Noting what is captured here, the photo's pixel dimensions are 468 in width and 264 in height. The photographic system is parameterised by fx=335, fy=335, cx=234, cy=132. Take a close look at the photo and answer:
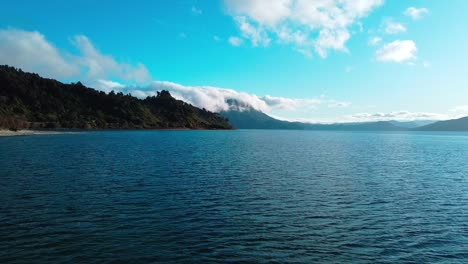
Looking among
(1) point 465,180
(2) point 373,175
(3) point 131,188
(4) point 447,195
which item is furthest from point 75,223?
(1) point 465,180

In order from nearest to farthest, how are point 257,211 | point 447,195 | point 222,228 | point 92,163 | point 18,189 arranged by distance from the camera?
point 222,228 → point 257,211 → point 18,189 → point 447,195 → point 92,163

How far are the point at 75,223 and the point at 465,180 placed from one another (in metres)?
67.9

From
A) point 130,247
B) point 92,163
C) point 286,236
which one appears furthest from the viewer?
point 92,163

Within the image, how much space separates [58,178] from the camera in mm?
56094

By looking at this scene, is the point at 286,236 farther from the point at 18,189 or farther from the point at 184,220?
the point at 18,189

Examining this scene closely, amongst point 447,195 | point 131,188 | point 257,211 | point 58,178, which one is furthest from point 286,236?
point 58,178

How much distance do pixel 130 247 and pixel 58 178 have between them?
36648mm

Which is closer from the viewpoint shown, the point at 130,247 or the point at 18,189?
the point at 130,247

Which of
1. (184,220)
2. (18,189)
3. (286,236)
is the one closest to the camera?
(286,236)

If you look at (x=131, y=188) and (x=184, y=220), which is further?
(x=131, y=188)

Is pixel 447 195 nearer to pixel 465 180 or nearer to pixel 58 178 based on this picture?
pixel 465 180

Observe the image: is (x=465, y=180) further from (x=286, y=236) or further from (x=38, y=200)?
(x=38, y=200)

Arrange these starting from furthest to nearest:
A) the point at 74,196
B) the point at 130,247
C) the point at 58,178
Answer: the point at 58,178
the point at 74,196
the point at 130,247

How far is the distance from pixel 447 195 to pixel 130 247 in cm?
4567
